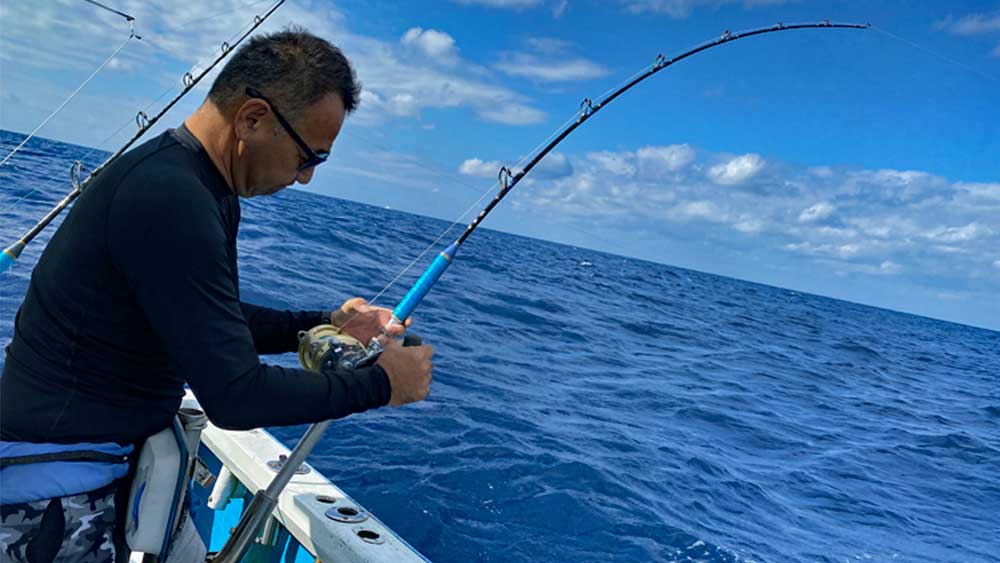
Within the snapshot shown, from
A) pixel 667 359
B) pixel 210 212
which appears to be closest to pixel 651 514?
pixel 210 212

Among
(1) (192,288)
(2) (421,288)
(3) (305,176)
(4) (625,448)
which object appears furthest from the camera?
(4) (625,448)

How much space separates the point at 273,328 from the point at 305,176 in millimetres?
585

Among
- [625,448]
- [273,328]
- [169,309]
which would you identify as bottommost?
[625,448]

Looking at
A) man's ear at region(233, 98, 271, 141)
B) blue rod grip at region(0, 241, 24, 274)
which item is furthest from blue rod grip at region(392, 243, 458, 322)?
blue rod grip at region(0, 241, 24, 274)

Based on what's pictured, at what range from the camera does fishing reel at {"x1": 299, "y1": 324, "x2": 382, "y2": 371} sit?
1632 mm

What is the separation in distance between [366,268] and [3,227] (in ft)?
23.2

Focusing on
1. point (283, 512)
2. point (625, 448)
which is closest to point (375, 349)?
point (283, 512)

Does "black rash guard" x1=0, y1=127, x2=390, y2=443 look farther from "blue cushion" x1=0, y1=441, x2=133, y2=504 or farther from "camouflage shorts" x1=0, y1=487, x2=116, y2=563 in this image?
"camouflage shorts" x1=0, y1=487, x2=116, y2=563

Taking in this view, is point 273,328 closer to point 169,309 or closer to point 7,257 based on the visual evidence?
point 169,309

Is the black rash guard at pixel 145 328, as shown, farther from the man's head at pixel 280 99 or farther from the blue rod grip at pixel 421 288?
the blue rod grip at pixel 421 288

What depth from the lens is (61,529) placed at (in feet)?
4.55

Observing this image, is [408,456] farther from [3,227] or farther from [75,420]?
[3,227]

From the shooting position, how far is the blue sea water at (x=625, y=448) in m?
4.73

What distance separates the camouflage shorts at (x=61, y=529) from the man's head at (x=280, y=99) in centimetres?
75
